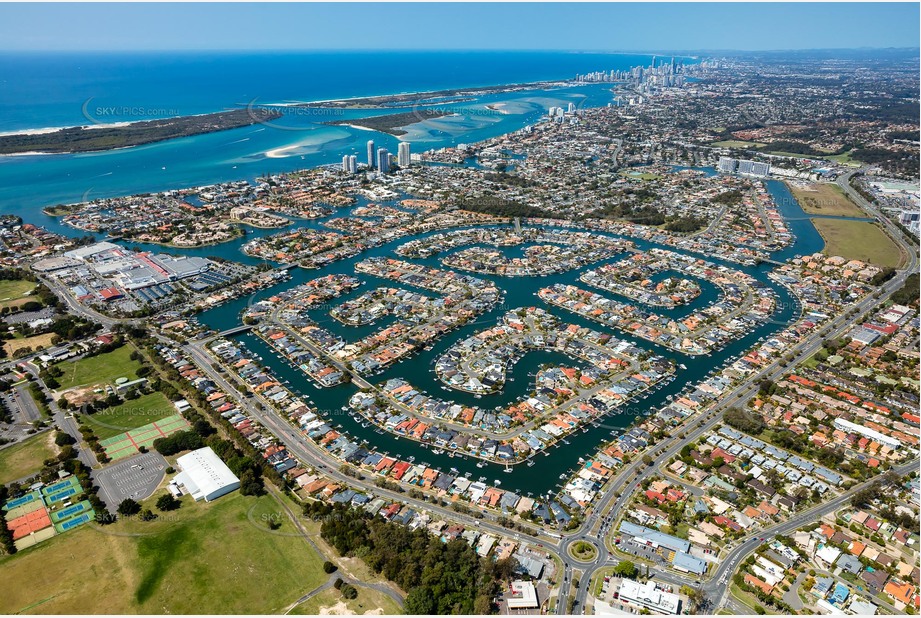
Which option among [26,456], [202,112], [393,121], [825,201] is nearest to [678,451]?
[26,456]

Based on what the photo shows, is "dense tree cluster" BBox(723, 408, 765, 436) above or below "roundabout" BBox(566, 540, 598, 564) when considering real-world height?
above

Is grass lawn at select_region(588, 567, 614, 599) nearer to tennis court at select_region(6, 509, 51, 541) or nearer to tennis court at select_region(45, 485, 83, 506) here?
tennis court at select_region(6, 509, 51, 541)

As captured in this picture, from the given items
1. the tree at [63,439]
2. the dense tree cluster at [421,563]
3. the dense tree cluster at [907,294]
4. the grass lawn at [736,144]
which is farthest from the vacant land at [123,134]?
the dense tree cluster at [907,294]

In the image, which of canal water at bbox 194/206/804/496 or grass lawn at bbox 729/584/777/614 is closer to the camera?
grass lawn at bbox 729/584/777/614

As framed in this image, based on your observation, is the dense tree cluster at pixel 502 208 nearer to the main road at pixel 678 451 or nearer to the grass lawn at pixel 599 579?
the main road at pixel 678 451

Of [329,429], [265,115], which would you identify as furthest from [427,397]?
[265,115]

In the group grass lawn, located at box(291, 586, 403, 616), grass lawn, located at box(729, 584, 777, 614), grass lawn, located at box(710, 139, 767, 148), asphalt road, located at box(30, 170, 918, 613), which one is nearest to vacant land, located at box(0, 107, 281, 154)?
asphalt road, located at box(30, 170, 918, 613)
